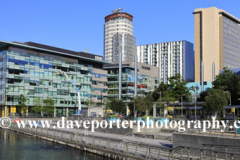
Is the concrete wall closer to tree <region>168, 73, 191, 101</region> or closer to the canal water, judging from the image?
the canal water

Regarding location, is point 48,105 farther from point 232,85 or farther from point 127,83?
point 232,85

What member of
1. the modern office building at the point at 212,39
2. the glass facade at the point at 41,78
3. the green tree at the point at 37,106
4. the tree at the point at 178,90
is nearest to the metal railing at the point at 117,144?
the green tree at the point at 37,106

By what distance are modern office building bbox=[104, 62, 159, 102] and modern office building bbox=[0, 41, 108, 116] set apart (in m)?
14.2

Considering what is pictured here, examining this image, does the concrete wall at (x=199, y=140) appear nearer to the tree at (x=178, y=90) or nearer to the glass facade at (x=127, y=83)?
the tree at (x=178, y=90)

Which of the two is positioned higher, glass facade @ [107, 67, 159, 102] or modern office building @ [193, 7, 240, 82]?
modern office building @ [193, 7, 240, 82]

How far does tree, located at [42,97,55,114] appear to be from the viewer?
93.0 meters

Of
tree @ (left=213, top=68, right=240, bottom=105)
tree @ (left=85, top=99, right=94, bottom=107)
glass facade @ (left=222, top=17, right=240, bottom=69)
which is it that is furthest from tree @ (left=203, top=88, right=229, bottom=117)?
glass facade @ (left=222, top=17, right=240, bottom=69)

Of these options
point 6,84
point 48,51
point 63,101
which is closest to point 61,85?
point 63,101

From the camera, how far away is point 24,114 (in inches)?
3644

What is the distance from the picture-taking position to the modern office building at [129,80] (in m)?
133

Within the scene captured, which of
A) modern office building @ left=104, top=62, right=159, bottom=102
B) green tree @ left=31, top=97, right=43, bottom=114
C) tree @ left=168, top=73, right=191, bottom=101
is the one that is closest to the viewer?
green tree @ left=31, top=97, right=43, bottom=114

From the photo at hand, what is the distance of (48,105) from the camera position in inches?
3718

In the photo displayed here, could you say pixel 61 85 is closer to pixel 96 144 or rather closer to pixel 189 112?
pixel 189 112

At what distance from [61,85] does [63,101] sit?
589 centimetres
